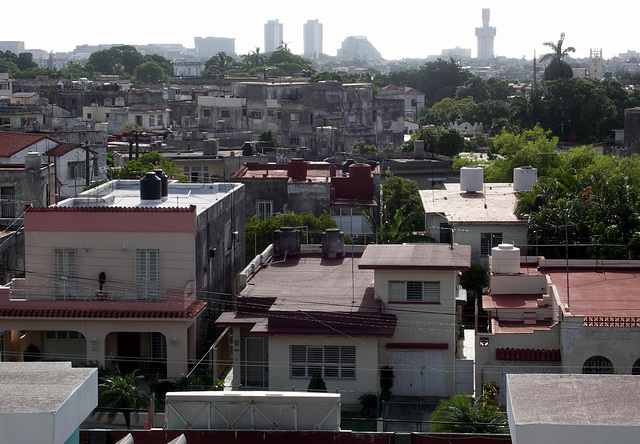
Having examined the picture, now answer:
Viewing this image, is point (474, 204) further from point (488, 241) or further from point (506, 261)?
point (506, 261)

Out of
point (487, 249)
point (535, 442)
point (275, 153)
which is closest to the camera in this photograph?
point (535, 442)

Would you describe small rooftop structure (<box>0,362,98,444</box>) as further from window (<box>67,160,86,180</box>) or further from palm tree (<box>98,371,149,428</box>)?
window (<box>67,160,86,180</box>)

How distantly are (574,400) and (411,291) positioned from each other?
19.3 m

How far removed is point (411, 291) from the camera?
110ft

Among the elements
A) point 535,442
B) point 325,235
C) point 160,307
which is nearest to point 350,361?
point 160,307

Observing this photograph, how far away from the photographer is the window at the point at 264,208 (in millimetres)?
55625

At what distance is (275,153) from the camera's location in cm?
7925

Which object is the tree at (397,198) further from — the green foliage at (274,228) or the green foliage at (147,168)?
the green foliage at (147,168)

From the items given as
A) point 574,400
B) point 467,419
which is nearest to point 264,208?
point 467,419

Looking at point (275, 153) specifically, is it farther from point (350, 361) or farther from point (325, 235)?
point (350, 361)

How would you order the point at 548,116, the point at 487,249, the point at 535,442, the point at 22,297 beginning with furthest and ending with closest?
the point at 548,116, the point at 487,249, the point at 22,297, the point at 535,442

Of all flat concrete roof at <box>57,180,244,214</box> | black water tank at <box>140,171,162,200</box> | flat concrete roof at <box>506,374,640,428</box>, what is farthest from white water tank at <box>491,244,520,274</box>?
flat concrete roof at <box>506,374,640,428</box>

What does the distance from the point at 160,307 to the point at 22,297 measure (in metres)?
4.51

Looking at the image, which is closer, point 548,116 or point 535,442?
point 535,442
